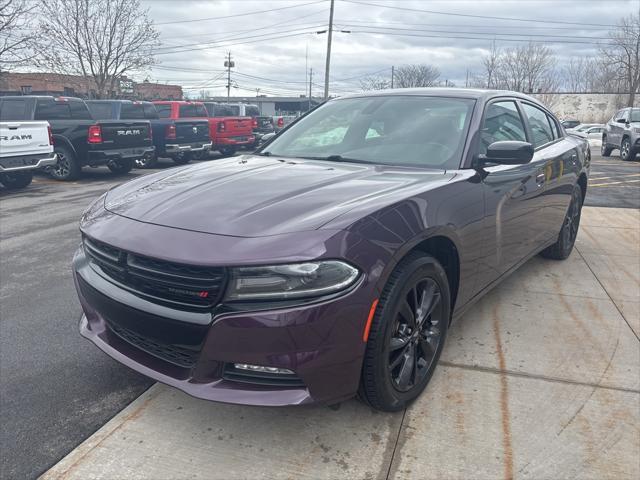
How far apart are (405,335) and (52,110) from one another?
35.7 ft

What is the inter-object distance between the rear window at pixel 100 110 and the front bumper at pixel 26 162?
9.62 ft

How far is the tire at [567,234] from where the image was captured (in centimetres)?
491

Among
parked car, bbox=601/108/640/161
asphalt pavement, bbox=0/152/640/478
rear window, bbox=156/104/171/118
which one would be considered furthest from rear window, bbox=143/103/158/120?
parked car, bbox=601/108/640/161

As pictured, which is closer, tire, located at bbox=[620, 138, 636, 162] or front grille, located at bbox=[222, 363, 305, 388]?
front grille, located at bbox=[222, 363, 305, 388]

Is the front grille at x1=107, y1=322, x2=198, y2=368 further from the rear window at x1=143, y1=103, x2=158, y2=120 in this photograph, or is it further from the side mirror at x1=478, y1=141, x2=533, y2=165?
the rear window at x1=143, y1=103, x2=158, y2=120

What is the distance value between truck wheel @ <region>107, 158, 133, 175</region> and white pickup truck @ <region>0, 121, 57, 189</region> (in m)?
1.92

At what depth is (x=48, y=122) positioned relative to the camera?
1025 centimetres

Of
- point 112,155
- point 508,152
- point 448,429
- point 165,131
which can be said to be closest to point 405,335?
point 448,429

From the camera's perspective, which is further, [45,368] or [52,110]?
[52,110]

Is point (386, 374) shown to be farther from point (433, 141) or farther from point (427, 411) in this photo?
point (433, 141)

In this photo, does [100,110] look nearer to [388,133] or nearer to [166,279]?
[388,133]

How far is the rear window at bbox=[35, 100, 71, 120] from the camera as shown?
34.6ft

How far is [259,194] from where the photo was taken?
2484 millimetres

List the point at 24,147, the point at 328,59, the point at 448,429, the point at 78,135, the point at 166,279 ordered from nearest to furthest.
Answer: the point at 166,279, the point at 448,429, the point at 24,147, the point at 78,135, the point at 328,59
